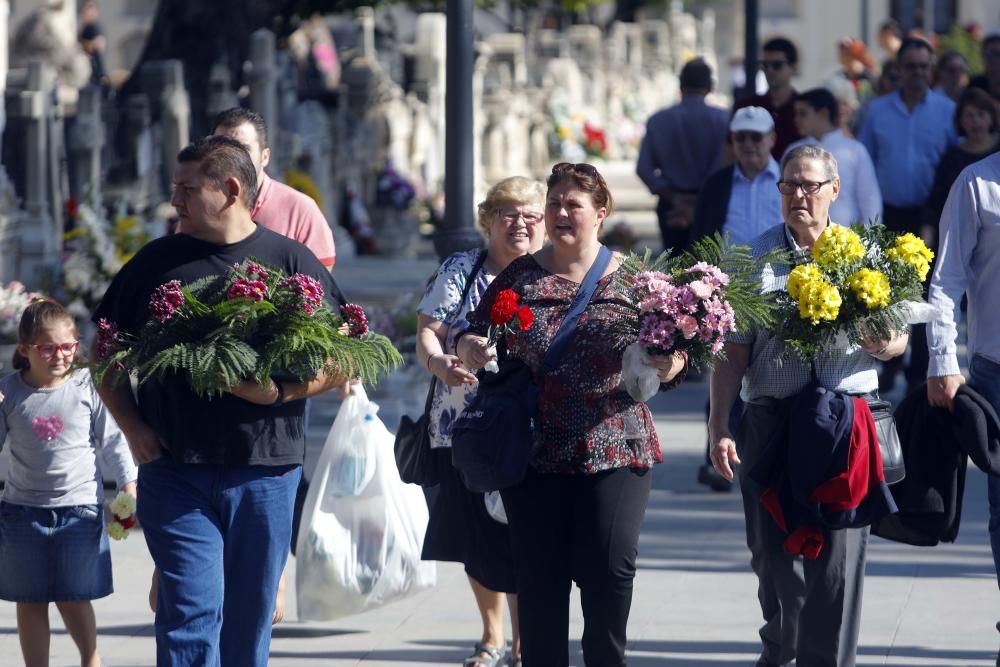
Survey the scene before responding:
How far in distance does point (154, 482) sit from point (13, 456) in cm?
101

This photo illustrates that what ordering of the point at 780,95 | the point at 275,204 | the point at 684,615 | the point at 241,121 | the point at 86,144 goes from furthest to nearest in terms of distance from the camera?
1. the point at 86,144
2. the point at 780,95
3. the point at 684,615
4. the point at 275,204
5. the point at 241,121

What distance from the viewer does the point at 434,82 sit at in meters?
25.5

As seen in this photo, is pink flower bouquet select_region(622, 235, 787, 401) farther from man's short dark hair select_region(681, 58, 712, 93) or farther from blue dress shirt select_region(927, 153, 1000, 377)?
man's short dark hair select_region(681, 58, 712, 93)

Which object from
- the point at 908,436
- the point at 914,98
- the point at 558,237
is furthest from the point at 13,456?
the point at 914,98

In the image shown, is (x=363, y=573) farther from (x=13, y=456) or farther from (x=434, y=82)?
(x=434, y=82)

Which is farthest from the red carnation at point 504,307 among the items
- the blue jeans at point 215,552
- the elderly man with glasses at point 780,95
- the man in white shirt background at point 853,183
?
the elderly man with glasses at point 780,95

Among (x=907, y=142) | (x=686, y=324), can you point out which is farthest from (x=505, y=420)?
(x=907, y=142)

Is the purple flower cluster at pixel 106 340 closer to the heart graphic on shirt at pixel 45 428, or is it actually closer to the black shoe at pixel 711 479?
the heart graphic on shirt at pixel 45 428

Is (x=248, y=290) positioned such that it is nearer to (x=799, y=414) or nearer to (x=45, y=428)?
(x=45, y=428)

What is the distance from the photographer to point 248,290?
16.1ft

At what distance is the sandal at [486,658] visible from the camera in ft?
20.5

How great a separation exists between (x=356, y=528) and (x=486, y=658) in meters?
0.64

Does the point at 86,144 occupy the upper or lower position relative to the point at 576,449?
upper

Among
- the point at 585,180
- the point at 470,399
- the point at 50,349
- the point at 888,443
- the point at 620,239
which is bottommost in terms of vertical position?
the point at 888,443
